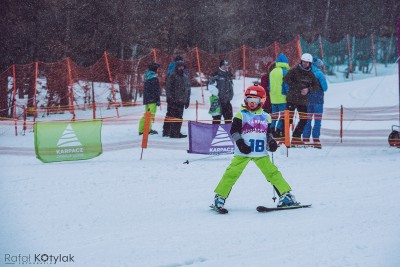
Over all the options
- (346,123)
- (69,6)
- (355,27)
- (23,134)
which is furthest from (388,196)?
(355,27)

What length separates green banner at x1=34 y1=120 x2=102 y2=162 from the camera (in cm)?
930

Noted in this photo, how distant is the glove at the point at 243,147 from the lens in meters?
5.64

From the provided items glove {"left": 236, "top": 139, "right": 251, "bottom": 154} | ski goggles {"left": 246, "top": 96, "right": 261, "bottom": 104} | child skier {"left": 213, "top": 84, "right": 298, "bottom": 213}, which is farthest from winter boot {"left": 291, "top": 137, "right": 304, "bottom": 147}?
glove {"left": 236, "top": 139, "right": 251, "bottom": 154}

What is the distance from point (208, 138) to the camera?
31.3 ft

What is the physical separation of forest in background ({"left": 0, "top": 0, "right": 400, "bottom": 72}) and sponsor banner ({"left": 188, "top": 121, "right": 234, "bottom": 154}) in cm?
994

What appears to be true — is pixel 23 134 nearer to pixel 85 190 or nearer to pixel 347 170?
pixel 85 190

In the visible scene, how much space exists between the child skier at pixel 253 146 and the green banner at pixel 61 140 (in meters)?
4.45

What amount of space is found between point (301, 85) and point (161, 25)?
1411 centimetres

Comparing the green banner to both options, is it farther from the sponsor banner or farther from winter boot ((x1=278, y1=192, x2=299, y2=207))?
winter boot ((x1=278, y1=192, x2=299, y2=207))

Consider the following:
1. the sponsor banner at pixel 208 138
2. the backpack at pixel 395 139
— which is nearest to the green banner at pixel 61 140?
the sponsor banner at pixel 208 138

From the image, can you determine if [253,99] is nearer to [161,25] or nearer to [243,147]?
[243,147]

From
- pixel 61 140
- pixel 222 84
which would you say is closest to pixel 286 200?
pixel 61 140

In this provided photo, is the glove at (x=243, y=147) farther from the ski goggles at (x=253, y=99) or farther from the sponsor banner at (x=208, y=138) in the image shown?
the sponsor banner at (x=208, y=138)

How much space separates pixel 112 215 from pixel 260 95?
229 centimetres
